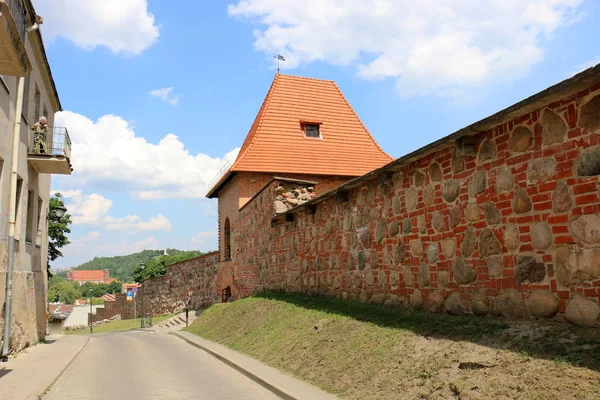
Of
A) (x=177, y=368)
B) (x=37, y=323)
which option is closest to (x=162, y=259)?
(x=37, y=323)

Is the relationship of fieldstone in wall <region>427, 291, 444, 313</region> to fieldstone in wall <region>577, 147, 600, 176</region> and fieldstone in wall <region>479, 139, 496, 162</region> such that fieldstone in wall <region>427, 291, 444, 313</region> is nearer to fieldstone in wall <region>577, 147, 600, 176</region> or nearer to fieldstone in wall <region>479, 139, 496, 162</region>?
fieldstone in wall <region>479, 139, 496, 162</region>

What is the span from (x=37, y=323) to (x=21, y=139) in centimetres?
585

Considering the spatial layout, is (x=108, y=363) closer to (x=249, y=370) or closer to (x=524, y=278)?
(x=249, y=370)

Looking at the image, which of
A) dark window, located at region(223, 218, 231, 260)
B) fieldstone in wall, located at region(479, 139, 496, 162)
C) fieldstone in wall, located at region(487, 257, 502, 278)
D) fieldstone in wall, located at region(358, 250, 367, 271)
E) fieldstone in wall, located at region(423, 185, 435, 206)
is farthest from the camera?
dark window, located at region(223, 218, 231, 260)

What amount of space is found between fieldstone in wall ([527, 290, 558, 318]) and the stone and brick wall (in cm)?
1

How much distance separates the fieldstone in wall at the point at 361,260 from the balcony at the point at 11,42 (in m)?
6.47

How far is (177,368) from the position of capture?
9922 mm

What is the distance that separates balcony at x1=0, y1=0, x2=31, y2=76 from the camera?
6496 millimetres

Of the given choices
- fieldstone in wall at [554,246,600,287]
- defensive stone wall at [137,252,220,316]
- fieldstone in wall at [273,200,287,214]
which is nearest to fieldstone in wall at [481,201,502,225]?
fieldstone in wall at [554,246,600,287]

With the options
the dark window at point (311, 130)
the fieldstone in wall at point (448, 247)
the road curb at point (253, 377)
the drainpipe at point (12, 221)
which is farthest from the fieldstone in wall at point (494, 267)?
the dark window at point (311, 130)

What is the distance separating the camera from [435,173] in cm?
743

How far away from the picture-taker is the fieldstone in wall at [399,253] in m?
8.28

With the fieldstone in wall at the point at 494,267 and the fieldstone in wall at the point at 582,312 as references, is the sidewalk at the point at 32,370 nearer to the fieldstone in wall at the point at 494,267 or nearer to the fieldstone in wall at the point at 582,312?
the fieldstone in wall at the point at 494,267

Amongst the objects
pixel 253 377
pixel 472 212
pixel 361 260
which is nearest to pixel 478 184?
pixel 472 212
